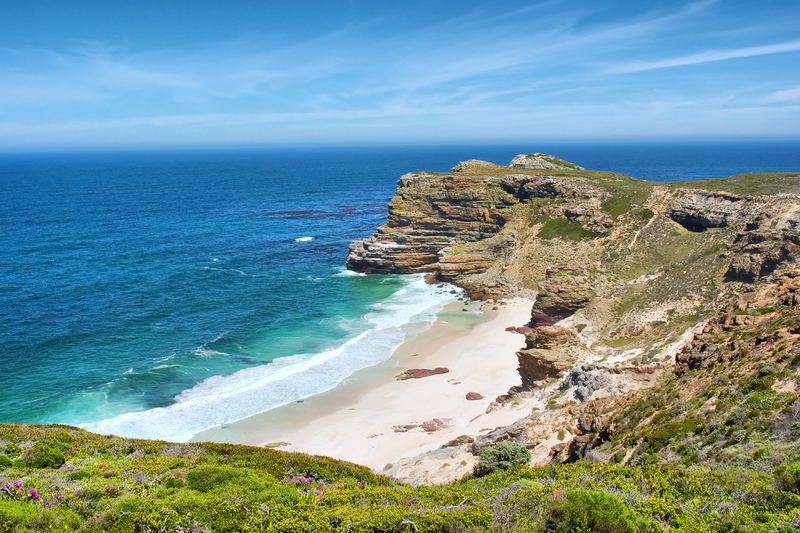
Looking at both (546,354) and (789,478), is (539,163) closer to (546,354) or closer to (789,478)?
(546,354)

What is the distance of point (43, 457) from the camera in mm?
16453

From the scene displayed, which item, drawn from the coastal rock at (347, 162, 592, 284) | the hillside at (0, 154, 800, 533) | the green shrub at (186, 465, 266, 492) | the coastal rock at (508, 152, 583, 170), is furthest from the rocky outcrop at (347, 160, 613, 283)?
the green shrub at (186, 465, 266, 492)

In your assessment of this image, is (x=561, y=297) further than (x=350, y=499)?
Yes

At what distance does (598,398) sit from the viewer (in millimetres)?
24500

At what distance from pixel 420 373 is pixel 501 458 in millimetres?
19784

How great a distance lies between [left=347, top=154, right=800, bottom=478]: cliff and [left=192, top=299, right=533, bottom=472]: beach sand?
2.80 meters

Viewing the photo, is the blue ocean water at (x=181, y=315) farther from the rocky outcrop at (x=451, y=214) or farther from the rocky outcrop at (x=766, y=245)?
the rocky outcrop at (x=766, y=245)

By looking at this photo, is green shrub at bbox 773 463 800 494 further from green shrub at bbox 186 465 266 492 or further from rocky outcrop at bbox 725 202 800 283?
rocky outcrop at bbox 725 202 800 283

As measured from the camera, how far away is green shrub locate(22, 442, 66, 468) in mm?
16281

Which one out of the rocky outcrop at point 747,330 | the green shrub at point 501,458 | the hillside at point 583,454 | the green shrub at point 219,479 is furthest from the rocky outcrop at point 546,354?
the green shrub at point 219,479

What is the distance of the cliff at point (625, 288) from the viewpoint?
59.4ft

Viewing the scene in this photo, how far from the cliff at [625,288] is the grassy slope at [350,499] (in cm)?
304

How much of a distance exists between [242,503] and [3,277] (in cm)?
6557

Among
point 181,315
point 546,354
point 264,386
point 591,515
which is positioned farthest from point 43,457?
point 181,315
